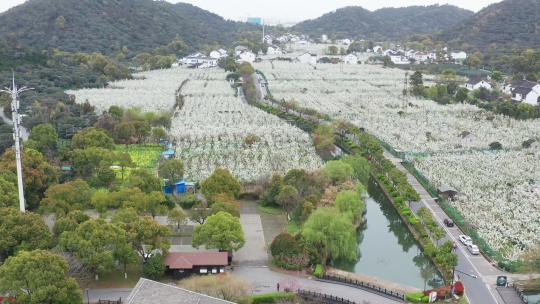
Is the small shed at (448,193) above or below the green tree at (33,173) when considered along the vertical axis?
below

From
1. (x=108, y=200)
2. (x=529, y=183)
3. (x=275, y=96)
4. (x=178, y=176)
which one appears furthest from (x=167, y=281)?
(x=275, y=96)

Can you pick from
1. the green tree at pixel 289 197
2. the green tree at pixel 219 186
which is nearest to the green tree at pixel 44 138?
the green tree at pixel 219 186

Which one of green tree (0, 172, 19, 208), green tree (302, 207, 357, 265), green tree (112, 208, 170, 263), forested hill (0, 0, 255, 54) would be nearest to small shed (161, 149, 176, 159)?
green tree (0, 172, 19, 208)

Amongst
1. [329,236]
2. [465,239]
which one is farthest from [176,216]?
[465,239]

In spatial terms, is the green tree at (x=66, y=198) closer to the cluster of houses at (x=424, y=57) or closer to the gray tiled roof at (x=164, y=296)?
the gray tiled roof at (x=164, y=296)

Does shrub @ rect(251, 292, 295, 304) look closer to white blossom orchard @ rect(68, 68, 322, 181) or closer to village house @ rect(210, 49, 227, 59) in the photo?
white blossom orchard @ rect(68, 68, 322, 181)

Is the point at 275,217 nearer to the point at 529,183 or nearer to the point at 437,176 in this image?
the point at 437,176
